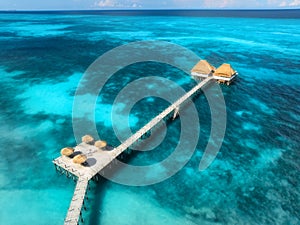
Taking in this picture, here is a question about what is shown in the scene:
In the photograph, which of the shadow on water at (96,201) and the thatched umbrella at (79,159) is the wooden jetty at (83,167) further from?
the shadow on water at (96,201)

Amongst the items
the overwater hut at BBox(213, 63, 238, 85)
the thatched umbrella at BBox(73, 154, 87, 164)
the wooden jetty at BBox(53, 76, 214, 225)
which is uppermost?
the thatched umbrella at BBox(73, 154, 87, 164)

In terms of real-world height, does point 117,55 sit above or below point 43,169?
below

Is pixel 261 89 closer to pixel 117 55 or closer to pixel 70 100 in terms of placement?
pixel 70 100

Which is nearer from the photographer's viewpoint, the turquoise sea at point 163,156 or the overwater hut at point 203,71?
the turquoise sea at point 163,156

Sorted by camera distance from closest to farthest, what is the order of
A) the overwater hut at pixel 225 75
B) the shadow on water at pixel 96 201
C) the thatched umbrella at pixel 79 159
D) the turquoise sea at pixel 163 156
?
the shadow on water at pixel 96 201 < the turquoise sea at pixel 163 156 < the thatched umbrella at pixel 79 159 < the overwater hut at pixel 225 75

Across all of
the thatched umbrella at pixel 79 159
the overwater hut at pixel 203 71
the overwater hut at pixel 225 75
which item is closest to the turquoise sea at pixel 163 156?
the overwater hut at pixel 203 71

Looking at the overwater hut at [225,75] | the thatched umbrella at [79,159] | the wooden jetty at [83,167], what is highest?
the thatched umbrella at [79,159]

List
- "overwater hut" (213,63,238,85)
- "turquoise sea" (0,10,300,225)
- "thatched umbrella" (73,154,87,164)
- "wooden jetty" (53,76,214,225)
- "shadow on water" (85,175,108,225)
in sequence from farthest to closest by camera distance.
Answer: "overwater hut" (213,63,238,85) < "thatched umbrella" (73,154,87,164) < "turquoise sea" (0,10,300,225) < "shadow on water" (85,175,108,225) < "wooden jetty" (53,76,214,225)

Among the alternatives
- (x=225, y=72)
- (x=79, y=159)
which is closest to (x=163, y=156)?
(x=79, y=159)

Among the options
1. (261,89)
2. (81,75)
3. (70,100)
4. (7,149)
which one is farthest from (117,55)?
(7,149)

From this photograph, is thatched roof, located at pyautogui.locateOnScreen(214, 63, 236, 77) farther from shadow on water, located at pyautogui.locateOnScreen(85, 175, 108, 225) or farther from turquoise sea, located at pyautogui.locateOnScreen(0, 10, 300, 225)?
shadow on water, located at pyautogui.locateOnScreen(85, 175, 108, 225)

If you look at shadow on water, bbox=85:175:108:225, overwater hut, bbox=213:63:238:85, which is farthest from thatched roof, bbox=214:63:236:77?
shadow on water, bbox=85:175:108:225
